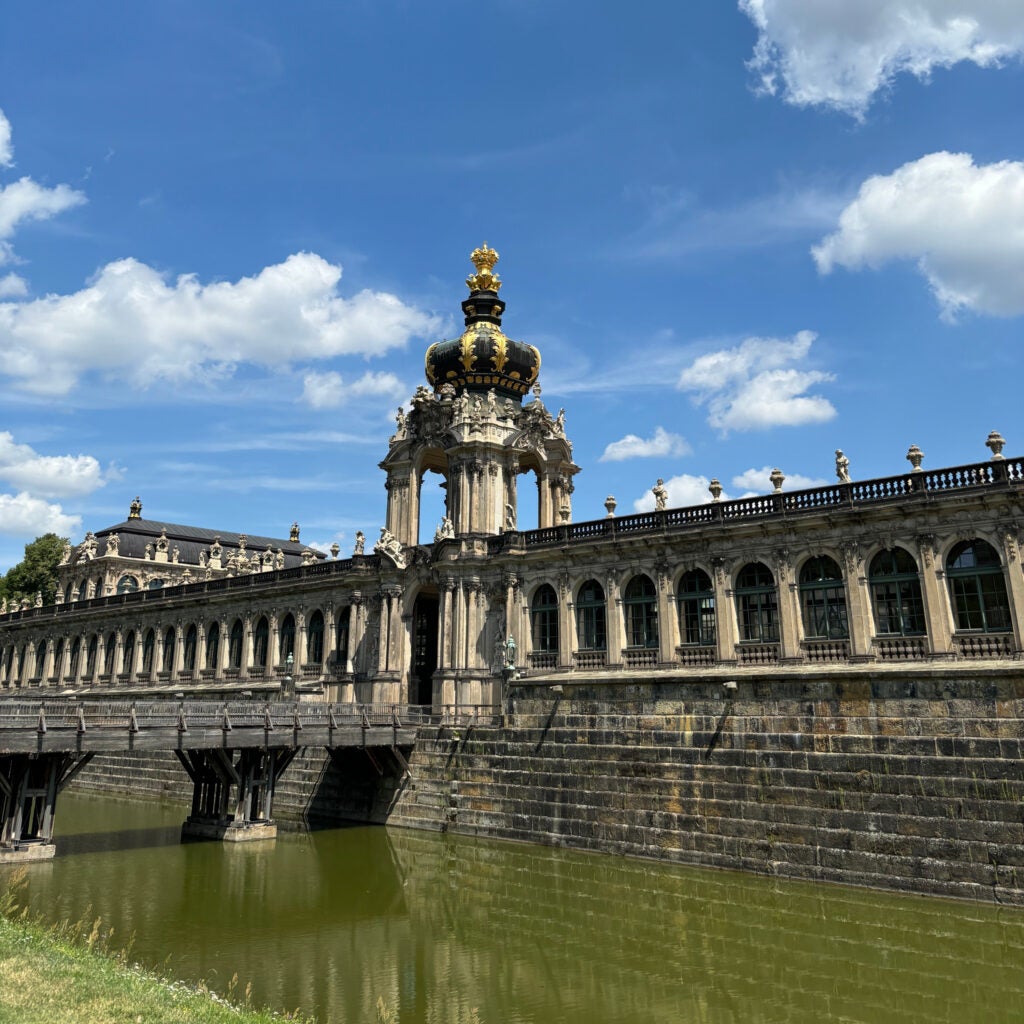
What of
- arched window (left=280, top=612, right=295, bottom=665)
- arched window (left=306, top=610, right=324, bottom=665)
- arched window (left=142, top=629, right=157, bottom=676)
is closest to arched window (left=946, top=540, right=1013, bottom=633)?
arched window (left=306, top=610, right=324, bottom=665)

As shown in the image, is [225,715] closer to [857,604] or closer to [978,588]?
[857,604]

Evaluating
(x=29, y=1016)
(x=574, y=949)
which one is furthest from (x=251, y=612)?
(x=29, y=1016)

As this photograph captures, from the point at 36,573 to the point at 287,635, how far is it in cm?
4738

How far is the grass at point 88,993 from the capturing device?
1176 cm

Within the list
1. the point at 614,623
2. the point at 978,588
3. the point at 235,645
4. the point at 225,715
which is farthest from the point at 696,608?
the point at 235,645

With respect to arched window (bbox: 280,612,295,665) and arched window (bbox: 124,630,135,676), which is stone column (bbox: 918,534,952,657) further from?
arched window (bbox: 124,630,135,676)

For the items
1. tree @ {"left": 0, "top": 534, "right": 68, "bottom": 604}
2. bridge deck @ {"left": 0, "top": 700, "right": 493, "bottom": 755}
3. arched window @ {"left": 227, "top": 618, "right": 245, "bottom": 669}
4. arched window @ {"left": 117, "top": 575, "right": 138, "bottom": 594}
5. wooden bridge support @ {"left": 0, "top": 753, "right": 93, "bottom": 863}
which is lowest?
wooden bridge support @ {"left": 0, "top": 753, "right": 93, "bottom": 863}

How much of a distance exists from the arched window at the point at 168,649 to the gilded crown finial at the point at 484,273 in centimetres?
2945

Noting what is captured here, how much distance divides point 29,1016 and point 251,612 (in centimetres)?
4337

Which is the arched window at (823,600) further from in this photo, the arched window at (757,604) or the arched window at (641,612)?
the arched window at (641,612)

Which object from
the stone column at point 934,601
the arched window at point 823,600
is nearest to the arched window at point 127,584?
the arched window at point 823,600

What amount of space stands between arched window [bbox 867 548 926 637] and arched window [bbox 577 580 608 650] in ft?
35.7

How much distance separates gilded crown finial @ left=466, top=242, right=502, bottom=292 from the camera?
50219mm

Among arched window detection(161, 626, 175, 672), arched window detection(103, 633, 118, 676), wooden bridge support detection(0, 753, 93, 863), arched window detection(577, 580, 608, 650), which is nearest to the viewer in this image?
wooden bridge support detection(0, 753, 93, 863)
